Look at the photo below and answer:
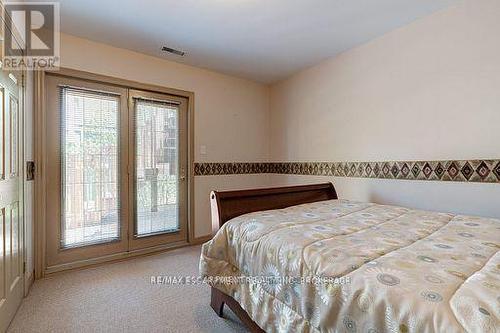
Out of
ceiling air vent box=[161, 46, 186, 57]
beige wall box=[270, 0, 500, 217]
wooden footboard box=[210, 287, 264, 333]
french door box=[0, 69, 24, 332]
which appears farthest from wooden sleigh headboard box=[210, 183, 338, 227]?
ceiling air vent box=[161, 46, 186, 57]

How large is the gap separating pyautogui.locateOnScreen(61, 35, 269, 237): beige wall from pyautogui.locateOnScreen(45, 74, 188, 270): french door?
7.5 inches

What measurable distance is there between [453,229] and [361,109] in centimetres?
169

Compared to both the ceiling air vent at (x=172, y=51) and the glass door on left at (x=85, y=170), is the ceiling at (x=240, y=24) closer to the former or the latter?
the ceiling air vent at (x=172, y=51)

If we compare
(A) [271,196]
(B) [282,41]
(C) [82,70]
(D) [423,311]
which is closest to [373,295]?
(D) [423,311]

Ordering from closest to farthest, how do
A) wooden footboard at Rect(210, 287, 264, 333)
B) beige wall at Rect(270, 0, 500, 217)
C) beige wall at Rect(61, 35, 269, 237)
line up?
wooden footboard at Rect(210, 287, 264, 333), beige wall at Rect(270, 0, 500, 217), beige wall at Rect(61, 35, 269, 237)

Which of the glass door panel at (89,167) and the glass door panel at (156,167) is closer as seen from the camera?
the glass door panel at (89,167)

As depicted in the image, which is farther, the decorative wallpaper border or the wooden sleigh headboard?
the decorative wallpaper border

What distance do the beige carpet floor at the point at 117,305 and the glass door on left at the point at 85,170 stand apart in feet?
1.00

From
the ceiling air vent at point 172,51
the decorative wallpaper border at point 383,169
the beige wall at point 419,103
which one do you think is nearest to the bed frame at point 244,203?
the decorative wallpaper border at point 383,169

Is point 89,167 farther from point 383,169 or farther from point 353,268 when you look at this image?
point 383,169

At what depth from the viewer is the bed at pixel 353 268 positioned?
0.73 metres

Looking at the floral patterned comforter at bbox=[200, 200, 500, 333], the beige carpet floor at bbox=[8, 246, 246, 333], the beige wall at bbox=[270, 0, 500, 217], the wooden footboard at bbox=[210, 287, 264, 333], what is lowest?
the beige carpet floor at bbox=[8, 246, 246, 333]

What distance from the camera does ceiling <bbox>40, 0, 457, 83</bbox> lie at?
6.91 ft

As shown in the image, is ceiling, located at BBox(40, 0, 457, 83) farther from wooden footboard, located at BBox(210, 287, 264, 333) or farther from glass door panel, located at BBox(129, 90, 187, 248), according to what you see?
wooden footboard, located at BBox(210, 287, 264, 333)
